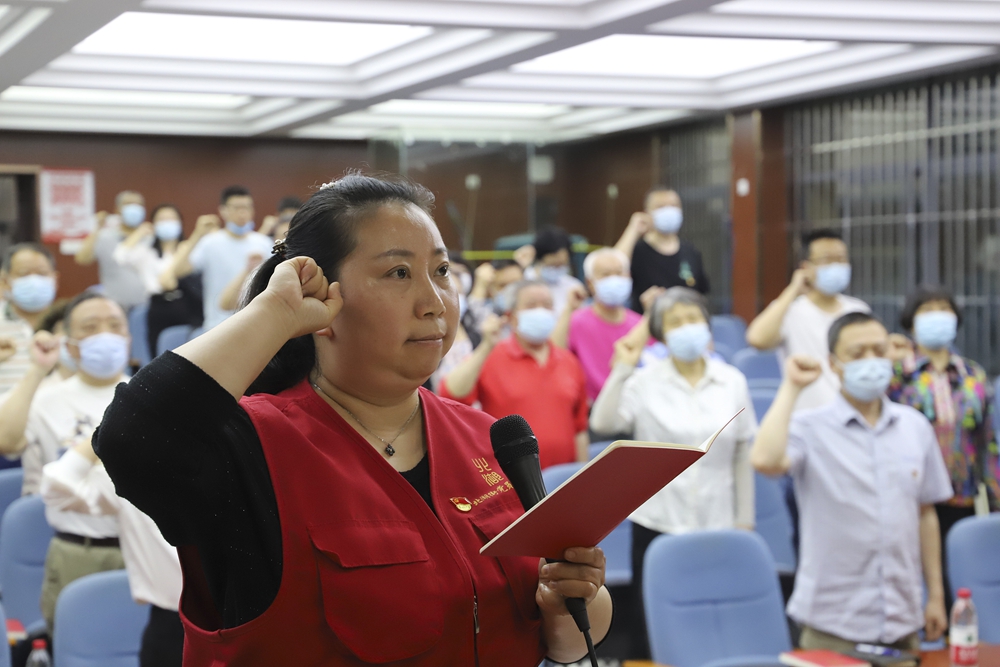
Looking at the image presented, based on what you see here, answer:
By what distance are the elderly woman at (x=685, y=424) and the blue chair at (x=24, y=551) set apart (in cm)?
219

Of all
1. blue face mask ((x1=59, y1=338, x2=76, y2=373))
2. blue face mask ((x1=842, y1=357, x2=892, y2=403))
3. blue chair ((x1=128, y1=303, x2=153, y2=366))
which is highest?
blue face mask ((x1=59, y1=338, x2=76, y2=373))

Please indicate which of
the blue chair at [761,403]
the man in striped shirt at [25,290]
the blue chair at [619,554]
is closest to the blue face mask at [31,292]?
the man in striped shirt at [25,290]

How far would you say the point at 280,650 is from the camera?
1280mm

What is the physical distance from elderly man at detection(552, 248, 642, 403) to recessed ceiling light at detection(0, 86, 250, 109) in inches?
197

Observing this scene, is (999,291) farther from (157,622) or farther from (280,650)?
(280,650)

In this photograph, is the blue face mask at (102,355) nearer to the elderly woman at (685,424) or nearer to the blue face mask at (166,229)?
the elderly woman at (685,424)

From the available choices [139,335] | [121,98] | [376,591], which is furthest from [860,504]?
[121,98]

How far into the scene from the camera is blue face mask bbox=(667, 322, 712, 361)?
4324mm

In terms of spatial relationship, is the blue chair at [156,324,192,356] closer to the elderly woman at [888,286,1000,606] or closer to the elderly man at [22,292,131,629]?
the elderly man at [22,292,131,629]

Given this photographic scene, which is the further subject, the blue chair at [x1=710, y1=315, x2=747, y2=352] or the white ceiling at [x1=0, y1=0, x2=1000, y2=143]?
the blue chair at [x1=710, y1=315, x2=747, y2=352]

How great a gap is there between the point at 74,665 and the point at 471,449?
2024 mm

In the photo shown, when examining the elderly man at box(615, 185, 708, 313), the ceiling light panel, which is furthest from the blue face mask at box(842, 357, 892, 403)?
the ceiling light panel

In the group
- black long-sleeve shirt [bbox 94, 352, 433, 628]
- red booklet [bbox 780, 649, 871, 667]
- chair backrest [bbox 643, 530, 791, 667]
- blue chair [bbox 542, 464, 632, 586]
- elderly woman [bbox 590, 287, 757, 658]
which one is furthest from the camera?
blue chair [bbox 542, 464, 632, 586]

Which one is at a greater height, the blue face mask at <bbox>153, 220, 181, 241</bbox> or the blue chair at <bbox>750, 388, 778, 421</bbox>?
the blue face mask at <bbox>153, 220, 181, 241</bbox>
